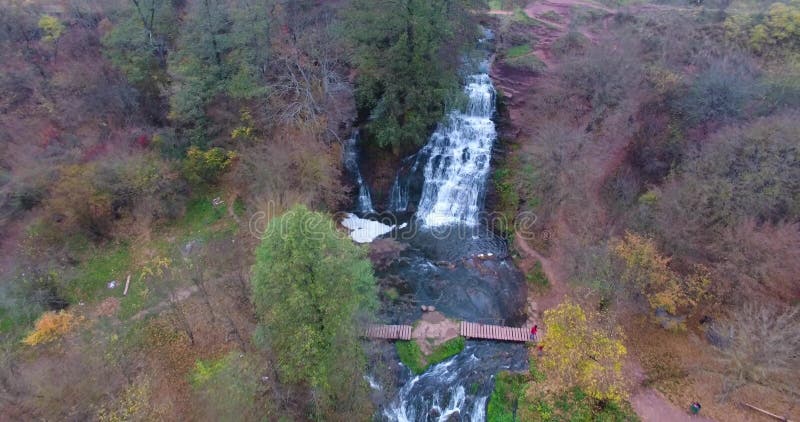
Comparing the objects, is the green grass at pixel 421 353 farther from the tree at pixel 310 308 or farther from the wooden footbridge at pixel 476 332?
the tree at pixel 310 308

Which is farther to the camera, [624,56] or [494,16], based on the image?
[494,16]

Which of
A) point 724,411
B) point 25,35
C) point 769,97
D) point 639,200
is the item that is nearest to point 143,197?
point 25,35

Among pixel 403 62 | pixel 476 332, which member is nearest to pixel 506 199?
pixel 476 332

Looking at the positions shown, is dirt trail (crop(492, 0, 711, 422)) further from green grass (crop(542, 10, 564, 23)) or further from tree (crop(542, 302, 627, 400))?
tree (crop(542, 302, 627, 400))

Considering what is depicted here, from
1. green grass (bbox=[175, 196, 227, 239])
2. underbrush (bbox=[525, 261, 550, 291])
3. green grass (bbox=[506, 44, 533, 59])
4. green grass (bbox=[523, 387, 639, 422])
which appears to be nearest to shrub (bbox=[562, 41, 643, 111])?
green grass (bbox=[506, 44, 533, 59])

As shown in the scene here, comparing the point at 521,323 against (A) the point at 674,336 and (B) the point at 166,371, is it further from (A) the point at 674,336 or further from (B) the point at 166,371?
(B) the point at 166,371

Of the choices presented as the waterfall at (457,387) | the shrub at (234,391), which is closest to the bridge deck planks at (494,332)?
the waterfall at (457,387)

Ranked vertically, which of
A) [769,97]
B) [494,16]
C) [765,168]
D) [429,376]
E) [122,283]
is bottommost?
[429,376]
